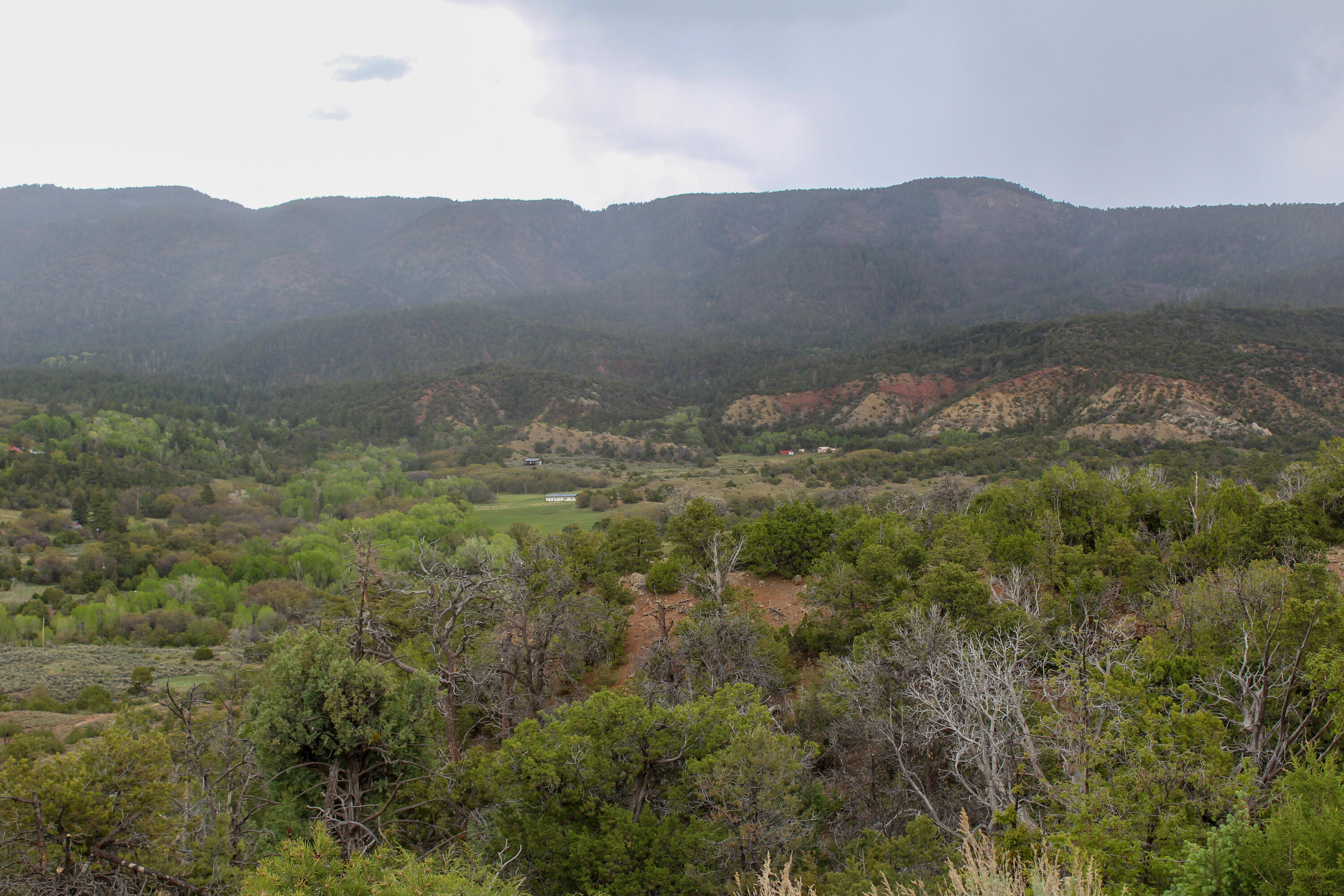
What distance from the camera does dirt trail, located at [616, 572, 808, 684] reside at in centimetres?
2553

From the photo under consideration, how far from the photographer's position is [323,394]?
165625mm

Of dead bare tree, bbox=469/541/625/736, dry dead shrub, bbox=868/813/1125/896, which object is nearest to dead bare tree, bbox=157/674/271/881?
dead bare tree, bbox=469/541/625/736

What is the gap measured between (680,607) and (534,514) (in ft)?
174

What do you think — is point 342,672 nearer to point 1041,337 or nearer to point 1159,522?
point 1159,522

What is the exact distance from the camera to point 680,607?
27.1 m

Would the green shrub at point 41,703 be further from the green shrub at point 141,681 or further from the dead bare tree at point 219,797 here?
the dead bare tree at point 219,797

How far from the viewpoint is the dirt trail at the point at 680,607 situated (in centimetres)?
2553

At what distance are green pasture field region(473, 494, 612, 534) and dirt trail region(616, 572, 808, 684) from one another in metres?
36.0

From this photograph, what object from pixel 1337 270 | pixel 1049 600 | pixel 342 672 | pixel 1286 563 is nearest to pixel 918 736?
pixel 1049 600

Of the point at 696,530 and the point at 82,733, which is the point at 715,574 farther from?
the point at 82,733

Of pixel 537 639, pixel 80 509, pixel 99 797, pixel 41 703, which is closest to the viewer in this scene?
pixel 99 797

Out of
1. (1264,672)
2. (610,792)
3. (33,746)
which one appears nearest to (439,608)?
(610,792)

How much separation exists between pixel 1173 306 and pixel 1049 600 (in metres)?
126

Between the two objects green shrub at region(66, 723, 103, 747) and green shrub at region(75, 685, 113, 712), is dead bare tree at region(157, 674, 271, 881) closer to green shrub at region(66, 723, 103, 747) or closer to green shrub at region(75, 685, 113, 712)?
green shrub at region(66, 723, 103, 747)
